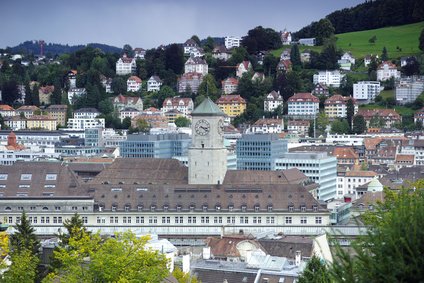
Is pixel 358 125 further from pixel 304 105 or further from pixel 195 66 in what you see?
pixel 195 66

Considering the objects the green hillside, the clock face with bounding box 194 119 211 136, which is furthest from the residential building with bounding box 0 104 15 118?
the clock face with bounding box 194 119 211 136

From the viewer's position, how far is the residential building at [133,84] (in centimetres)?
18162

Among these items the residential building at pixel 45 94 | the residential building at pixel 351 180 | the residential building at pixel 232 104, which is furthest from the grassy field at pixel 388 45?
the residential building at pixel 351 180

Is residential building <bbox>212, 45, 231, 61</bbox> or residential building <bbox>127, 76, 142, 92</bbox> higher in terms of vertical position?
residential building <bbox>212, 45, 231, 61</bbox>

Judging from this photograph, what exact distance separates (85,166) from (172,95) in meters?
80.5

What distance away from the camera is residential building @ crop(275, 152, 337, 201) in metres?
95.6

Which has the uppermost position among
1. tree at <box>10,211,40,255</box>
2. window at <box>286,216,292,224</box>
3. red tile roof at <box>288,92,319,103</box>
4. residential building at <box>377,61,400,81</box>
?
residential building at <box>377,61,400,81</box>

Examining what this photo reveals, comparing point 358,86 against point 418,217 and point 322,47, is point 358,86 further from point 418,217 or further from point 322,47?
point 418,217

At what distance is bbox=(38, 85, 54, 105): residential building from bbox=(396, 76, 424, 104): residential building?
57382 millimetres

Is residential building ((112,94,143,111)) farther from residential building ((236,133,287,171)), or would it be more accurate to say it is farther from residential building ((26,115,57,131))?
residential building ((236,133,287,171))

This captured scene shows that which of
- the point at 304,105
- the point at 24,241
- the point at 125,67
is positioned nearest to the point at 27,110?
the point at 125,67

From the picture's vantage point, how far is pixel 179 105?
168500mm

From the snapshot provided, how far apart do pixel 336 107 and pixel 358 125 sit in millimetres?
9626

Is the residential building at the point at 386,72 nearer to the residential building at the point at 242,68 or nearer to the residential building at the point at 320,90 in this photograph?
the residential building at the point at 320,90
